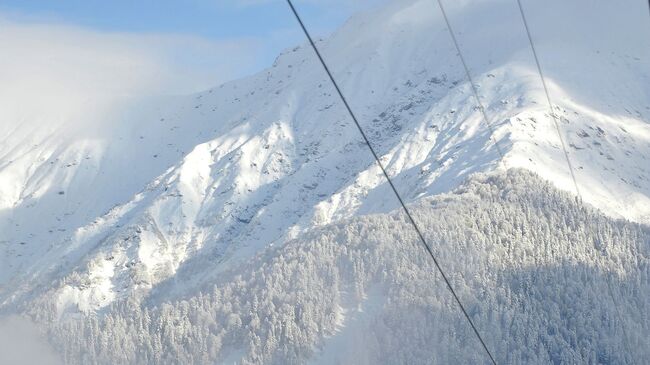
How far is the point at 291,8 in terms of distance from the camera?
3189 centimetres

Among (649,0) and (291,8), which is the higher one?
(291,8)

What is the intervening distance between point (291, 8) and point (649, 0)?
30.9 ft

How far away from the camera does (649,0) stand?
3250cm
